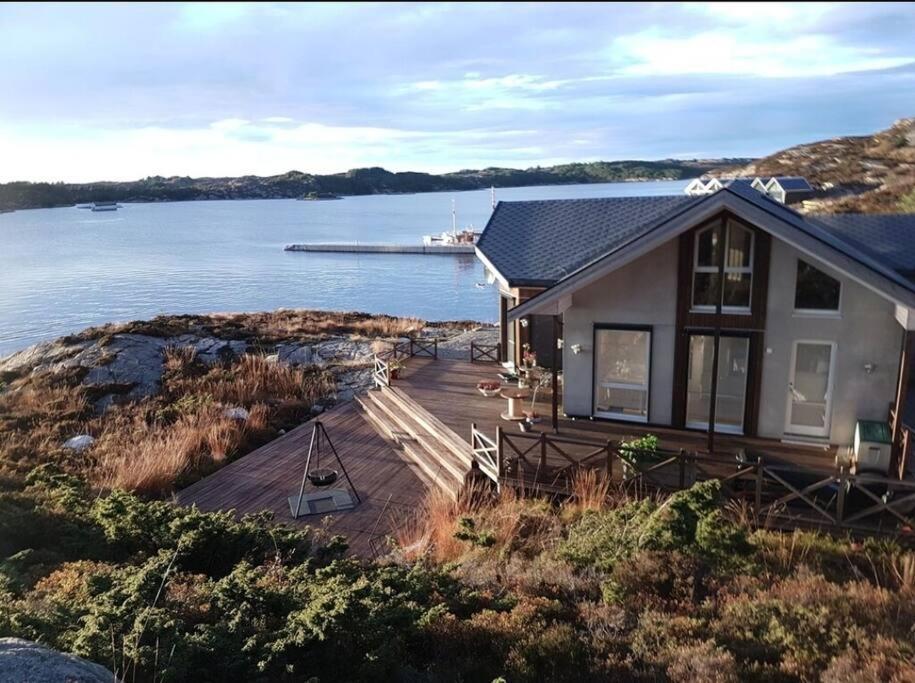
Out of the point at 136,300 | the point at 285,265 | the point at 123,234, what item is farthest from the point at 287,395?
the point at 123,234

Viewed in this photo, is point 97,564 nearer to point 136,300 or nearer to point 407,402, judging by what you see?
point 407,402

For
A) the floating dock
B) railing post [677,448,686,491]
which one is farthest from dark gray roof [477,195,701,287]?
the floating dock

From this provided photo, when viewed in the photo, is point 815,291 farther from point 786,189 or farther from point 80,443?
point 786,189

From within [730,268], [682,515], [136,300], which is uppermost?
[730,268]

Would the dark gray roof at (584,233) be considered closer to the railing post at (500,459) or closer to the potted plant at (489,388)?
the potted plant at (489,388)

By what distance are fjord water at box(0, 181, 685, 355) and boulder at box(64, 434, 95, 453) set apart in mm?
22603

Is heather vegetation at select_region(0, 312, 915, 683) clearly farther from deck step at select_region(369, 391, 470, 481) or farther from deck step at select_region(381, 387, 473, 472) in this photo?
deck step at select_region(381, 387, 473, 472)

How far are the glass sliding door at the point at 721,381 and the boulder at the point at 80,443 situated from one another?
11956 mm

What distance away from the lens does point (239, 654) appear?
14.7 feet

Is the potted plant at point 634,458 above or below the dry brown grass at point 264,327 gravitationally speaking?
above

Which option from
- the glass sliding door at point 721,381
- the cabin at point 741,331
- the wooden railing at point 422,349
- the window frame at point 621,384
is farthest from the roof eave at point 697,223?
the wooden railing at point 422,349

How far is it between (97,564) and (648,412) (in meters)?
8.52

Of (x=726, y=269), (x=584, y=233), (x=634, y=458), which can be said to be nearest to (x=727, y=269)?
(x=726, y=269)

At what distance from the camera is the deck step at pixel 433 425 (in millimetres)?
10547
